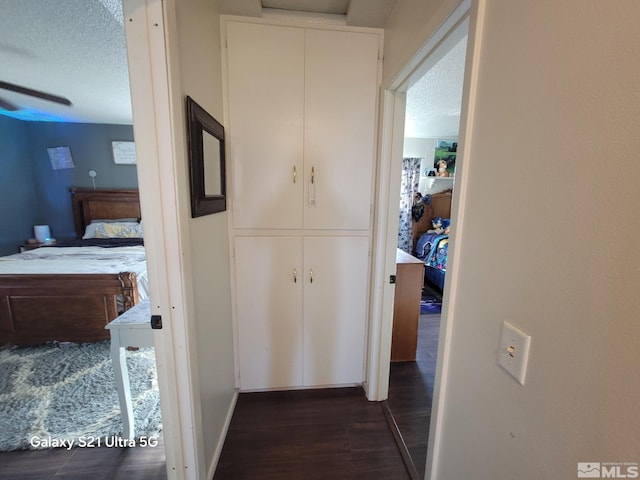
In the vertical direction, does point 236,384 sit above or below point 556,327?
below

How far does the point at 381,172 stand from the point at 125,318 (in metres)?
1.71

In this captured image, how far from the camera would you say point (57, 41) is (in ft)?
6.11

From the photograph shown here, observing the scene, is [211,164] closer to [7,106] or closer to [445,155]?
[7,106]

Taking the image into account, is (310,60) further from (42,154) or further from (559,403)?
(42,154)

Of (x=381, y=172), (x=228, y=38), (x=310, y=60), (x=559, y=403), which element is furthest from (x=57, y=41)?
(x=559, y=403)

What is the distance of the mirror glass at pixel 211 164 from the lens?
122 centimetres

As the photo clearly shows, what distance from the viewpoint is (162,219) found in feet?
3.09

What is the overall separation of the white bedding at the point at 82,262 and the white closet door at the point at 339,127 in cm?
173

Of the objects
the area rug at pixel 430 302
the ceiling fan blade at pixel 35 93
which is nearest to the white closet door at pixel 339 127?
the area rug at pixel 430 302

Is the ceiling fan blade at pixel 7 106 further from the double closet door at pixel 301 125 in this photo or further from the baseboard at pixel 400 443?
the baseboard at pixel 400 443

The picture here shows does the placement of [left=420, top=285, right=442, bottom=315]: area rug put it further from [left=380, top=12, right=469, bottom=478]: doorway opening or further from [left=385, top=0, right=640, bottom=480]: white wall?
[left=385, top=0, right=640, bottom=480]: white wall

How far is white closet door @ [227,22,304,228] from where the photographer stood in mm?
1542

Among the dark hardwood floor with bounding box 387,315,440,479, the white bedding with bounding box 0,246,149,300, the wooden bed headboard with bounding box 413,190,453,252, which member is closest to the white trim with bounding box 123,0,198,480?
the dark hardwood floor with bounding box 387,315,440,479

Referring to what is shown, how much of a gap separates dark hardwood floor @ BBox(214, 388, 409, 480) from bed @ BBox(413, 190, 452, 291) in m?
2.64
